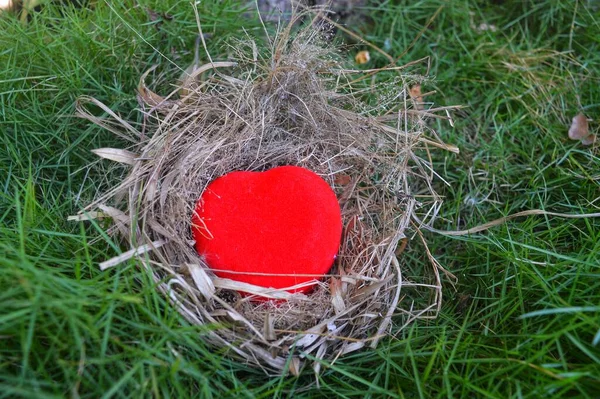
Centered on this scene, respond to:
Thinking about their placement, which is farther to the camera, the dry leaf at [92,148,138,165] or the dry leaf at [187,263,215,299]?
the dry leaf at [92,148,138,165]

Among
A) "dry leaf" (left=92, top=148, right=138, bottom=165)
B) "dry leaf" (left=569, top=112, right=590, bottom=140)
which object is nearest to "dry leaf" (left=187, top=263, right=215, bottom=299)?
"dry leaf" (left=92, top=148, right=138, bottom=165)

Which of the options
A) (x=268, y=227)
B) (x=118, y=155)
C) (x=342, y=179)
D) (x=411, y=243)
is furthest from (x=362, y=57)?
(x=118, y=155)

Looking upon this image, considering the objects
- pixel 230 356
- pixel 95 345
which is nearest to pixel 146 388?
pixel 95 345

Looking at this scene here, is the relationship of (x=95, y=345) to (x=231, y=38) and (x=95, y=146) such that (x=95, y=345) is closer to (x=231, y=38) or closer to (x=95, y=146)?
(x=95, y=146)

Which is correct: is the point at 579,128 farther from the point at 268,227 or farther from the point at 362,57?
the point at 268,227

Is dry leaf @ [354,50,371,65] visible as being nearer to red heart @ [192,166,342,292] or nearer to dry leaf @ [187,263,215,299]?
red heart @ [192,166,342,292]
